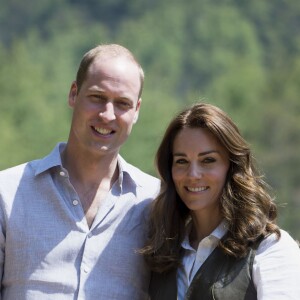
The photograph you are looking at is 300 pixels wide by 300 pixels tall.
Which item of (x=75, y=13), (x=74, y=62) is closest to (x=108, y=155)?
(x=74, y=62)

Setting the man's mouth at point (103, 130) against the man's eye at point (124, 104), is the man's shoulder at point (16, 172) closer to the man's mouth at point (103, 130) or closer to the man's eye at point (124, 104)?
the man's mouth at point (103, 130)

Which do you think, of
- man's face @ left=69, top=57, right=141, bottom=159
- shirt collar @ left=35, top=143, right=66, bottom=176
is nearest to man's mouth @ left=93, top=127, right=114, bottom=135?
man's face @ left=69, top=57, right=141, bottom=159

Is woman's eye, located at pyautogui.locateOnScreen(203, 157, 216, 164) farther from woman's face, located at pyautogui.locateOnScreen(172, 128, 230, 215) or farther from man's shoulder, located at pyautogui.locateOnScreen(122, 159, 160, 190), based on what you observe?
man's shoulder, located at pyautogui.locateOnScreen(122, 159, 160, 190)

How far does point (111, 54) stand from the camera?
13.6 ft

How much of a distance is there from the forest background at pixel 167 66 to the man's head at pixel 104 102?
28.8 m

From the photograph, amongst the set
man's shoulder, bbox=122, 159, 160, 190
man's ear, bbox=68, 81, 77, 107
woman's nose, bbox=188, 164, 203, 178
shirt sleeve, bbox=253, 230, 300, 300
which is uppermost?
man's ear, bbox=68, 81, 77, 107

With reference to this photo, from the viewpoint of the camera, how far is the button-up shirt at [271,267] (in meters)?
3.56

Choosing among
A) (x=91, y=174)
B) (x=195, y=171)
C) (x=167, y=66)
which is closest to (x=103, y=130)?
(x=91, y=174)

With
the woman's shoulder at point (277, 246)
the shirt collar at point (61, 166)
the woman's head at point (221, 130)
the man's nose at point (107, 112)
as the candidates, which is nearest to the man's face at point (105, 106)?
the man's nose at point (107, 112)

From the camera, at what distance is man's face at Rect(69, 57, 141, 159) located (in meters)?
→ 4.00

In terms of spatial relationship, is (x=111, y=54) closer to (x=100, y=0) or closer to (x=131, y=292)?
(x=131, y=292)

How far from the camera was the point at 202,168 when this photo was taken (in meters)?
3.88

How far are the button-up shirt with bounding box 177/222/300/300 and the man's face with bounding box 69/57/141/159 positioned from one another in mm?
628

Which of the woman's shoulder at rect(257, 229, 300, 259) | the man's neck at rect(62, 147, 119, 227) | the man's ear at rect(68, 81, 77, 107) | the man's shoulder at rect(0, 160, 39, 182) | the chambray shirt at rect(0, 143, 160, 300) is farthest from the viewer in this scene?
the man's ear at rect(68, 81, 77, 107)
